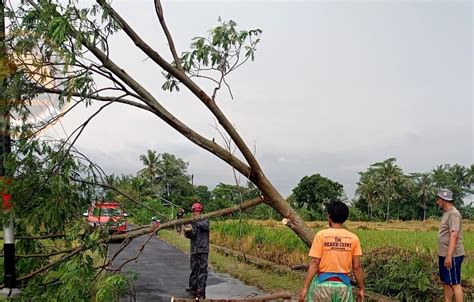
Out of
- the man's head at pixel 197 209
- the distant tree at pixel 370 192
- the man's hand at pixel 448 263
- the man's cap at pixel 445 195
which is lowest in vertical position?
the man's hand at pixel 448 263

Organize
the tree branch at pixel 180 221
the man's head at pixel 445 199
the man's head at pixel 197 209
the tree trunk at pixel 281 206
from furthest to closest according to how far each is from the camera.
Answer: the man's head at pixel 197 209 → the man's head at pixel 445 199 → the tree trunk at pixel 281 206 → the tree branch at pixel 180 221

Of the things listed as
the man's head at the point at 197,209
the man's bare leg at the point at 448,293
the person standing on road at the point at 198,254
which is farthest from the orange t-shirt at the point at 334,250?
the person standing on road at the point at 198,254

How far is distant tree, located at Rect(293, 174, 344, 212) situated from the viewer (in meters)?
67.1

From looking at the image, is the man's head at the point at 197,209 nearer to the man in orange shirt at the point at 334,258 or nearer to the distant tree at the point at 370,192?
the man in orange shirt at the point at 334,258

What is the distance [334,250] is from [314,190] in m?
64.2

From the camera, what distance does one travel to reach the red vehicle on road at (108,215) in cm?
637

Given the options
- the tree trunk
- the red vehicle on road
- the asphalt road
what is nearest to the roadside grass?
the asphalt road

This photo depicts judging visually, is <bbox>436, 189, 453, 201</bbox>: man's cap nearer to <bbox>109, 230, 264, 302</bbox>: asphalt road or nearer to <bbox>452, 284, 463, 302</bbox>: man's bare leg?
<bbox>452, 284, 463, 302</bbox>: man's bare leg

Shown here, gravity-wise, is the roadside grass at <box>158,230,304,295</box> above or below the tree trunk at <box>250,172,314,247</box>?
below

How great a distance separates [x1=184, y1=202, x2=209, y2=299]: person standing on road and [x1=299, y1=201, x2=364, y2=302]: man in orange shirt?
13.7 feet

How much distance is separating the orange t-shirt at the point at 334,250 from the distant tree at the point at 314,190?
61764 mm

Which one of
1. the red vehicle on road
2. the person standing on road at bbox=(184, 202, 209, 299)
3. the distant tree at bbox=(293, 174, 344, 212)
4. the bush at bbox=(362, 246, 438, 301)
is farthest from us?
the distant tree at bbox=(293, 174, 344, 212)

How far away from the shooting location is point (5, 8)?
606 cm

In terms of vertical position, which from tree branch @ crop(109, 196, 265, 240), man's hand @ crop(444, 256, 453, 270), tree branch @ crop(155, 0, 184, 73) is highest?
tree branch @ crop(155, 0, 184, 73)
